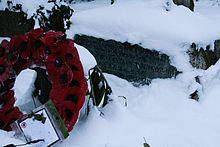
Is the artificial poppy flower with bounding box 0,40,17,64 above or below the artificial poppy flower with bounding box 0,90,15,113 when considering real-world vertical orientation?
above

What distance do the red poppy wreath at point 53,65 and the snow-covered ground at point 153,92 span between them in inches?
7.4

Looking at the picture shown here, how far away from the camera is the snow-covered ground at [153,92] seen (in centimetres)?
146

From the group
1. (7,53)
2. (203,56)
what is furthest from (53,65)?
(203,56)

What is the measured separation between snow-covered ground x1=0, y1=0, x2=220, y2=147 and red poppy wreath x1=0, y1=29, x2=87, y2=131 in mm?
189

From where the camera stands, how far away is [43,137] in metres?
1.24

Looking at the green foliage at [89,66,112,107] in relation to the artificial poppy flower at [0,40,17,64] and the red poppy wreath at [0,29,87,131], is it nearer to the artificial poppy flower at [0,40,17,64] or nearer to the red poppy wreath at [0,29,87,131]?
the red poppy wreath at [0,29,87,131]

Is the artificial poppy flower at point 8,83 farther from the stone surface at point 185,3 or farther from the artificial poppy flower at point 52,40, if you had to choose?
the stone surface at point 185,3

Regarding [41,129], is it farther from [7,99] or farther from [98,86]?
[98,86]

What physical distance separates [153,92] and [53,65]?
1.26 metres

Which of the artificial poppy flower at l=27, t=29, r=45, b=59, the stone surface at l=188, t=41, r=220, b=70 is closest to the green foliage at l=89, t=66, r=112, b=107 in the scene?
the artificial poppy flower at l=27, t=29, r=45, b=59

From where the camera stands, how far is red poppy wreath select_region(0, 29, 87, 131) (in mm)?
1295

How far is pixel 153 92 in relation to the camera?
2303 millimetres

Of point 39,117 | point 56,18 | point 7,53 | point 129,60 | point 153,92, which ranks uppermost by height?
point 7,53

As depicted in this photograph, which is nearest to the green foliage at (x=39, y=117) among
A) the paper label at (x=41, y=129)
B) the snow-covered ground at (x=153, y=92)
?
the paper label at (x=41, y=129)
